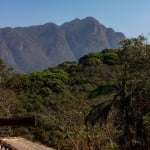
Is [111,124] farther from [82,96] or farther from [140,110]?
[82,96]

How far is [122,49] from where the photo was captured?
2577cm

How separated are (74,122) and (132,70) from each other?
427 inches

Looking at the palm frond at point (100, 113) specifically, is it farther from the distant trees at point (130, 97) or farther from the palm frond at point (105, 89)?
the palm frond at point (105, 89)

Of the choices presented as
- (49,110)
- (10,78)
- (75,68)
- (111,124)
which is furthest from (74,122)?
(75,68)

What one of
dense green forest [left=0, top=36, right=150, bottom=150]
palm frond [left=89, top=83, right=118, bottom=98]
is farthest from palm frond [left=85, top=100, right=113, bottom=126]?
palm frond [left=89, top=83, right=118, bottom=98]

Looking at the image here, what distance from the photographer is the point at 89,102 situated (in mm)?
40031

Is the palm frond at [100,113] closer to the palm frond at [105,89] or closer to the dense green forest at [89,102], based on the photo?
the dense green forest at [89,102]

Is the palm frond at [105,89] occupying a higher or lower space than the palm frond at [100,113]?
higher

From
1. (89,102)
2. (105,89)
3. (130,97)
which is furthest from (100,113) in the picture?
(89,102)

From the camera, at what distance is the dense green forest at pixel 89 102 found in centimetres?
2467

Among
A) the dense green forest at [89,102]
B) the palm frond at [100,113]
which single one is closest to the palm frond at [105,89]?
the dense green forest at [89,102]

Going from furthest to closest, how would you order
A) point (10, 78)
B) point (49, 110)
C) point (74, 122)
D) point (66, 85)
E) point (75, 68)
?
point (75, 68) → point (66, 85) → point (10, 78) → point (49, 110) → point (74, 122)

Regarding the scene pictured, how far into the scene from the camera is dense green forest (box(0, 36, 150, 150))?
24.7 meters

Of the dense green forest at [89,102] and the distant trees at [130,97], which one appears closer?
the distant trees at [130,97]
